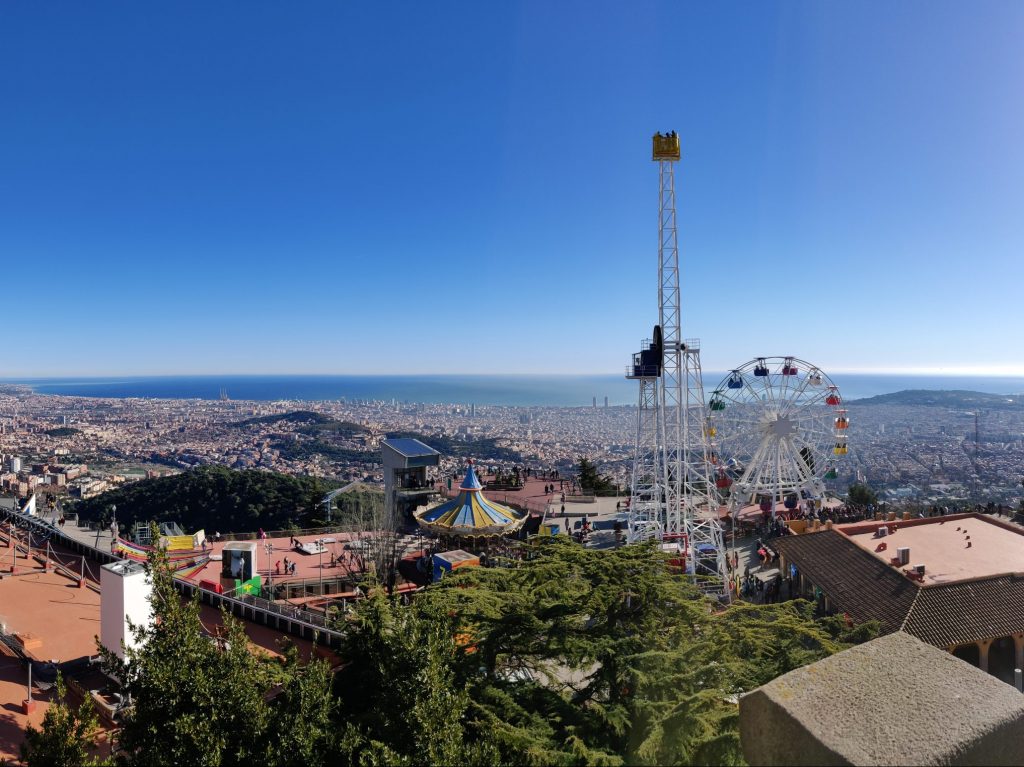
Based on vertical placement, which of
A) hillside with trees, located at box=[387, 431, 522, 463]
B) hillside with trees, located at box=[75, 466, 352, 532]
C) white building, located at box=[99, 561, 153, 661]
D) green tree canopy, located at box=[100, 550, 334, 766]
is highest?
green tree canopy, located at box=[100, 550, 334, 766]

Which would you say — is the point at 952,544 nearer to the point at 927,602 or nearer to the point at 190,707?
the point at 927,602

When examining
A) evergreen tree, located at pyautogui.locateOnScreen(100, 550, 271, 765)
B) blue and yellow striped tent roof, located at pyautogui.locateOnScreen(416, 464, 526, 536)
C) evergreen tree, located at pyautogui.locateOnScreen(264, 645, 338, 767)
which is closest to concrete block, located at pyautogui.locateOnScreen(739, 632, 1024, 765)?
evergreen tree, located at pyautogui.locateOnScreen(264, 645, 338, 767)

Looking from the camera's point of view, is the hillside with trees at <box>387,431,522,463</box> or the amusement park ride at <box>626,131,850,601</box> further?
the hillside with trees at <box>387,431,522,463</box>

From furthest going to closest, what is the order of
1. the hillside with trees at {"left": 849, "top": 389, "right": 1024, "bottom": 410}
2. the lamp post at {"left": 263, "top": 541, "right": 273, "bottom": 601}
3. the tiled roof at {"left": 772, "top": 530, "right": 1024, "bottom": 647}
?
1. the hillside with trees at {"left": 849, "top": 389, "right": 1024, "bottom": 410}
2. the lamp post at {"left": 263, "top": 541, "right": 273, "bottom": 601}
3. the tiled roof at {"left": 772, "top": 530, "right": 1024, "bottom": 647}

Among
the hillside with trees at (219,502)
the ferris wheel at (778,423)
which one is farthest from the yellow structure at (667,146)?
the hillside with trees at (219,502)

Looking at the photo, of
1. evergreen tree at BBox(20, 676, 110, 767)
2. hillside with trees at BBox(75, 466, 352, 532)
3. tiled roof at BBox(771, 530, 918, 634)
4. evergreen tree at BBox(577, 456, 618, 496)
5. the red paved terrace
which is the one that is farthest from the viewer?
hillside with trees at BBox(75, 466, 352, 532)

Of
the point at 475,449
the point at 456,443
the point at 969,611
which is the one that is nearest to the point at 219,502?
the point at 969,611

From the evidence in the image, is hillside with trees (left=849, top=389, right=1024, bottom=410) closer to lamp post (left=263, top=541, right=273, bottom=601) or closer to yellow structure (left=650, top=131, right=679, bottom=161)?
yellow structure (left=650, top=131, right=679, bottom=161)

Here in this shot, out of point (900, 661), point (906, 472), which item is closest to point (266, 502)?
point (900, 661)
